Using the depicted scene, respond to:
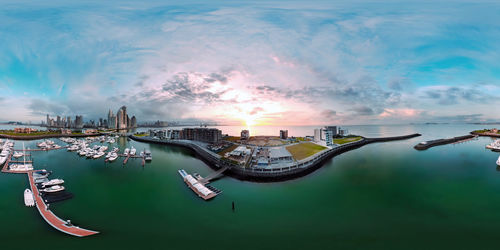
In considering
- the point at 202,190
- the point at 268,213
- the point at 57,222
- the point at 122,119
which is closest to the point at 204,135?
the point at 202,190

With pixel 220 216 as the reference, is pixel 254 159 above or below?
above

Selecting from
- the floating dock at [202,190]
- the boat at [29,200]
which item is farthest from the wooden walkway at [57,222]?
the floating dock at [202,190]

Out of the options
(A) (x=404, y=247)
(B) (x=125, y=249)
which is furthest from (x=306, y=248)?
(B) (x=125, y=249)

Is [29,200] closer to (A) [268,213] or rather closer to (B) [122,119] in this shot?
(A) [268,213]

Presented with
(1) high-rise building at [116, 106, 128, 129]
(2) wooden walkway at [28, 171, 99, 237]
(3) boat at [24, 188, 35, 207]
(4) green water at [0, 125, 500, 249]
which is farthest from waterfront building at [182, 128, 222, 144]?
(1) high-rise building at [116, 106, 128, 129]

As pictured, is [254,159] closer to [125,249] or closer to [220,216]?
[220,216]

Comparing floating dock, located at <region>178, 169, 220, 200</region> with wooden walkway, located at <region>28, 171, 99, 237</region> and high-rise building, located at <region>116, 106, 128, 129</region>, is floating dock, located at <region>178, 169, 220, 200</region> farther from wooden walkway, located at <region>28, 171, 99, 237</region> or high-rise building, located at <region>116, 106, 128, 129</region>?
high-rise building, located at <region>116, 106, 128, 129</region>

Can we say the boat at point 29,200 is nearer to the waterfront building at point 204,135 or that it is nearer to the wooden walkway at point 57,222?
the wooden walkway at point 57,222

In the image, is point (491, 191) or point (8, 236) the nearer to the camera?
point (8, 236)
